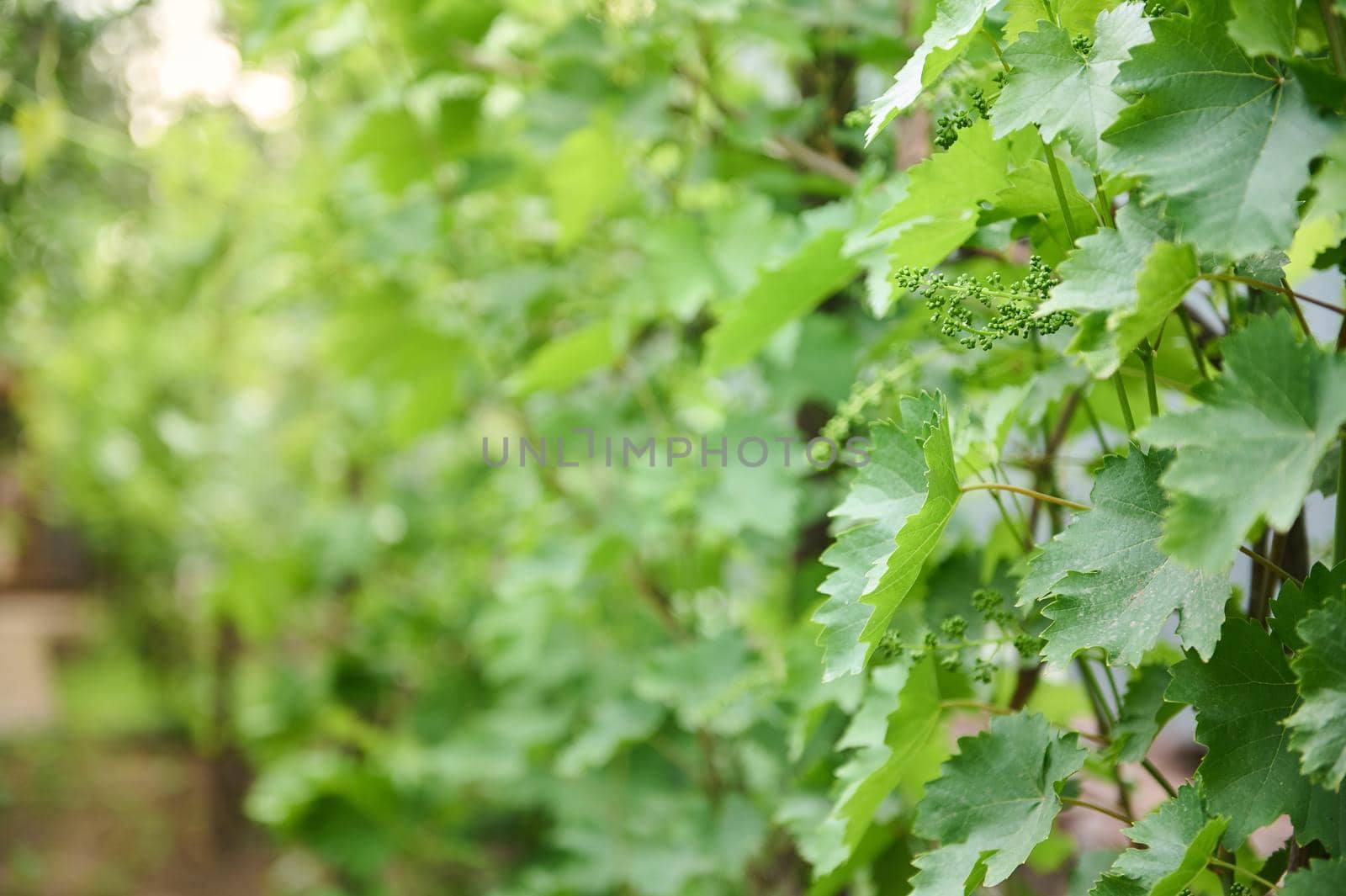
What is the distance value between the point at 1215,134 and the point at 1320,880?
1.01 ft

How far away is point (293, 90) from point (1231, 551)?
1.87m

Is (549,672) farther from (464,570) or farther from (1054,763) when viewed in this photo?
(1054,763)

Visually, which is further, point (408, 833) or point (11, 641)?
point (11, 641)

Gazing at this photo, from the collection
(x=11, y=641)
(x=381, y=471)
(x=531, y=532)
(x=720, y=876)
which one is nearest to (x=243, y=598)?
(x=381, y=471)

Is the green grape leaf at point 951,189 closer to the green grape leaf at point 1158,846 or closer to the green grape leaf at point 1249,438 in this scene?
the green grape leaf at point 1249,438

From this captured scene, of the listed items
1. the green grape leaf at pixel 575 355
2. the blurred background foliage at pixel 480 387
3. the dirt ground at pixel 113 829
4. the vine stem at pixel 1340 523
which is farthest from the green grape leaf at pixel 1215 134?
the dirt ground at pixel 113 829

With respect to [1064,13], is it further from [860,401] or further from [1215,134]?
[860,401]

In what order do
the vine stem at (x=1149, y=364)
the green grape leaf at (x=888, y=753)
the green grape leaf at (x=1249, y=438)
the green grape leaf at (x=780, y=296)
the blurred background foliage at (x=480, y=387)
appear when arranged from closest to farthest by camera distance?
the green grape leaf at (x=1249, y=438) → the vine stem at (x=1149, y=364) → the green grape leaf at (x=888, y=753) → the green grape leaf at (x=780, y=296) → the blurred background foliage at (x=480, y=387)

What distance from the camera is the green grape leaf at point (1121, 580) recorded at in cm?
42

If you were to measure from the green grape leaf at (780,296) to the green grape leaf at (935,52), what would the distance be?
0.72 ft

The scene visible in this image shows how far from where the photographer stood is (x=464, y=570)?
1.68 m

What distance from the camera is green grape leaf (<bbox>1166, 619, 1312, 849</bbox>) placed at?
44cm

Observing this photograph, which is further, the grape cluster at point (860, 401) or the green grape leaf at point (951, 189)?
the grape cluster at point (860, 401)

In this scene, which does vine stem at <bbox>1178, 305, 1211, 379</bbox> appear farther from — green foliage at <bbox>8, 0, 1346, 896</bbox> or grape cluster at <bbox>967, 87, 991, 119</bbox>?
grape cluster at <bbox>967, 87, 991, 119</bbox>
